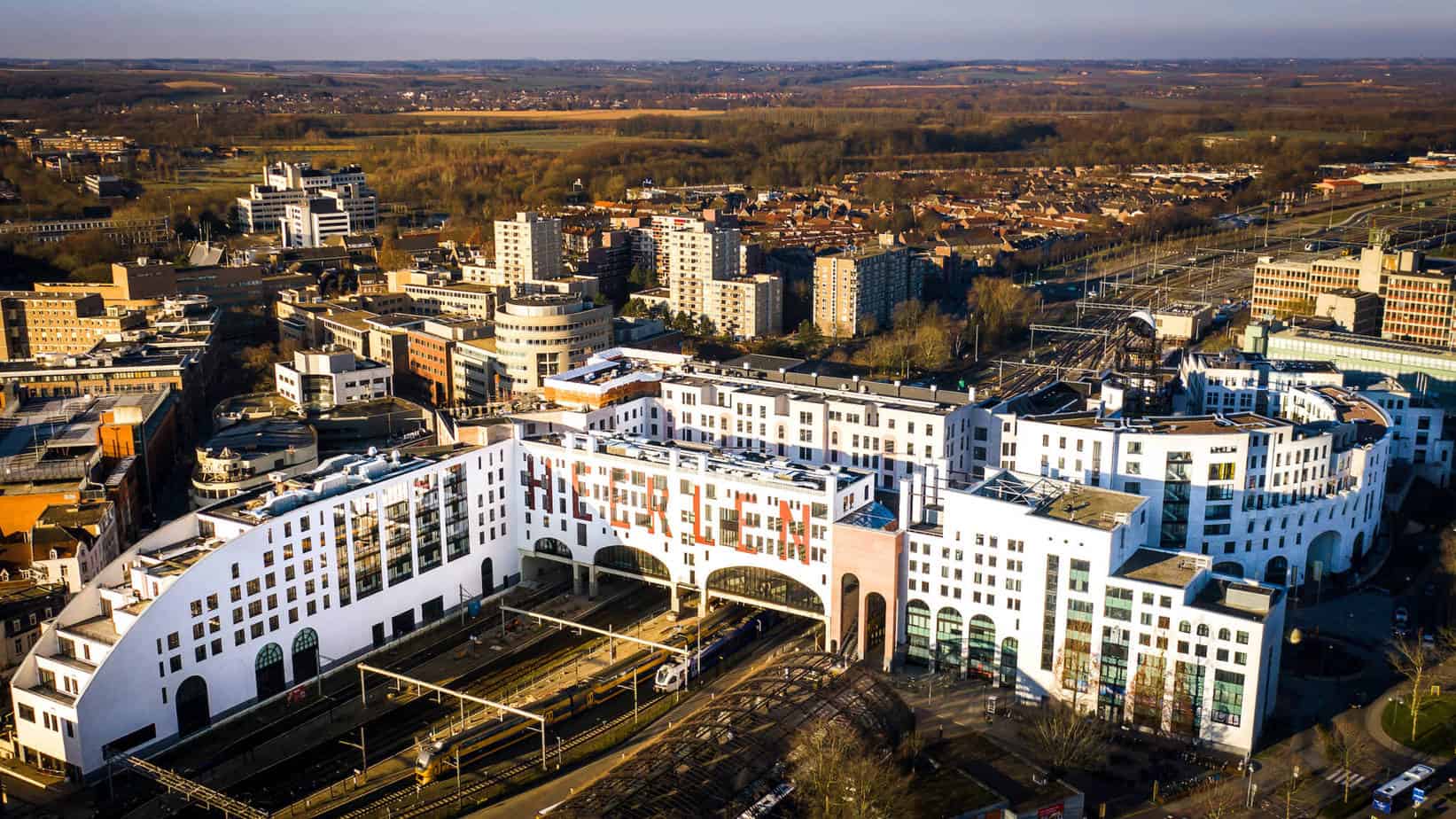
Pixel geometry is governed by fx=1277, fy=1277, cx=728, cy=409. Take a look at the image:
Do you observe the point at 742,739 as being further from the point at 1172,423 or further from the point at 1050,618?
the point at 1172,423

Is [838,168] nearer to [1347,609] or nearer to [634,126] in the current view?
[634,126]

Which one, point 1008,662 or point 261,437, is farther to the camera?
point 261,437

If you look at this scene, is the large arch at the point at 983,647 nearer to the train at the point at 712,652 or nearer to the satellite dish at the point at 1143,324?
the train at the point at 712,652

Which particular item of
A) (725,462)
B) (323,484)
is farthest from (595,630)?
(323,484)

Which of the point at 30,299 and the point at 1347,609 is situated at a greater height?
the point at 30,299

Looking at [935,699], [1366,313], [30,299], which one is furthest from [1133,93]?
[935,699]

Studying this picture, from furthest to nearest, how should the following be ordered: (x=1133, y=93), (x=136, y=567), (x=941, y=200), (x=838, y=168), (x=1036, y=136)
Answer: (x=1133, y=93)
(x=1036, y=136)
(x=838, y=168)
(x=941, y=200)
(x=136, y=567)

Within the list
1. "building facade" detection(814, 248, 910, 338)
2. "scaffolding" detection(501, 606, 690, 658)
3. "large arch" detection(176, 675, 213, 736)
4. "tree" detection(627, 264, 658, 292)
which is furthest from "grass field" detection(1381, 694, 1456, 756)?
"tree" detection(627, 264, 658, 292)
